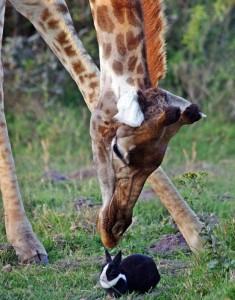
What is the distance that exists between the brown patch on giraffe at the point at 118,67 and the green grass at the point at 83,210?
1.00m

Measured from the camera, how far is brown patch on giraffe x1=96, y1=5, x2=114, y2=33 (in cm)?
541

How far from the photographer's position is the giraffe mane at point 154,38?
17.3 feet

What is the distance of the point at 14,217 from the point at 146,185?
2.15 meters

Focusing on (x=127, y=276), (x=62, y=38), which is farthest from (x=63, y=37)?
(x=127, y=276)

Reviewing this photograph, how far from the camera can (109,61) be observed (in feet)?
17.6

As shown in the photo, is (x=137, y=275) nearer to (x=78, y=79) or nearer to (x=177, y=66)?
(x=78, y=79)

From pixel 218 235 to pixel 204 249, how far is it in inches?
9.7

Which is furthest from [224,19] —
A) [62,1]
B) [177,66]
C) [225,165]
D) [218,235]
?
[218,235]

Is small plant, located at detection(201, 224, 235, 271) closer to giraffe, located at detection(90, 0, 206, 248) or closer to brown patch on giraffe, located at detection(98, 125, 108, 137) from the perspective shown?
giraffe, located at detection(90, 0, 206, 248)

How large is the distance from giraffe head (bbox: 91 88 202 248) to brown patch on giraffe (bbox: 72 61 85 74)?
121 centimetres

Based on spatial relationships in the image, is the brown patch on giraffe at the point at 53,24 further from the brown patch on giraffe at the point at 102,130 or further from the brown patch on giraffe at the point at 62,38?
the brown patch on giraffe at the point at 102,130

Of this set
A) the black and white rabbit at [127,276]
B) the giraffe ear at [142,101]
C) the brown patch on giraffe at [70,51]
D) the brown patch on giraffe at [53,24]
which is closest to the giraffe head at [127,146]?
the giraffe ear at [142,101]

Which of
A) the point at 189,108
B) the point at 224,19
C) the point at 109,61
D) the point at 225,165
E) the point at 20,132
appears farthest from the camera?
the point at 224,19

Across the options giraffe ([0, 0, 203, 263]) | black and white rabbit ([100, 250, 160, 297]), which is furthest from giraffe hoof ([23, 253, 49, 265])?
black and white rabbit ([100, 250, 160, 297])
